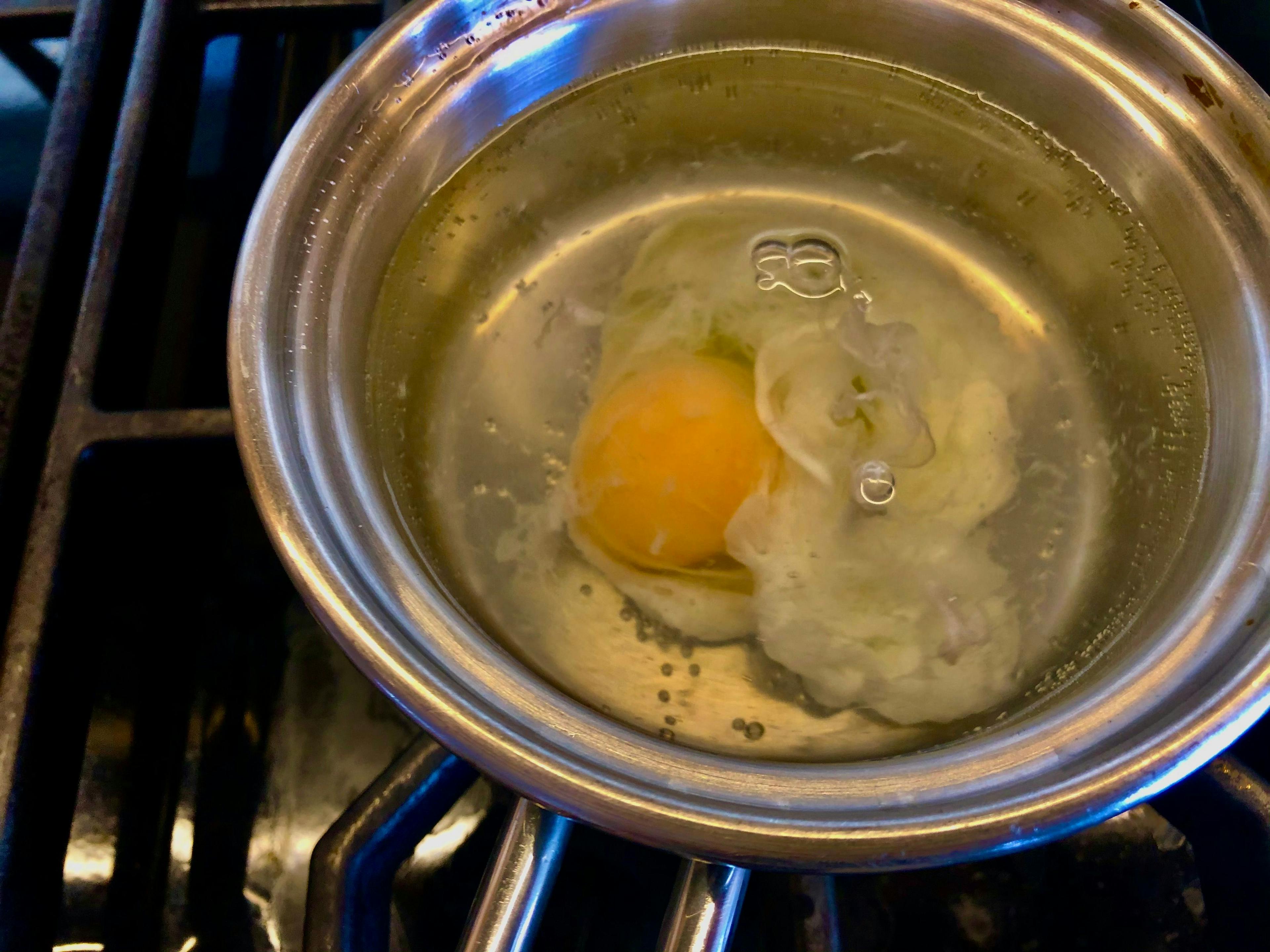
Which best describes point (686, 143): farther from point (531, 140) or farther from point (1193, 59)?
point (1193, 59)

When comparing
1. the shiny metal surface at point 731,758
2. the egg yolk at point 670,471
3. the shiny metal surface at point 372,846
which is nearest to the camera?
the shiny metal surface at point 731,758

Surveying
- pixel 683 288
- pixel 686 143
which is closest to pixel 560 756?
pixel 683 288

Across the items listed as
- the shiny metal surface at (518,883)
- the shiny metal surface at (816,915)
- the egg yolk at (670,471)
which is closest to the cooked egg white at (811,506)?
the egg yolk at (670,471)

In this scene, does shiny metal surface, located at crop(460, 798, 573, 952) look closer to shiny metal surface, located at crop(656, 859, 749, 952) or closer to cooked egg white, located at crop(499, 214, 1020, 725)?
shiny metal surface, located at crop(656, 859, 749, 952)

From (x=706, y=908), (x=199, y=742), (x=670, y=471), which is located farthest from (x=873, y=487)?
(x=199, y=742)

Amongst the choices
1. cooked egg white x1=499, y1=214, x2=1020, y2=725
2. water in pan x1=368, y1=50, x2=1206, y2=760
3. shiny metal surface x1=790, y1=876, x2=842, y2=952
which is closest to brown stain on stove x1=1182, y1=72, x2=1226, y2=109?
water in pan x1=368, y1=50, x2=1206, y2=760

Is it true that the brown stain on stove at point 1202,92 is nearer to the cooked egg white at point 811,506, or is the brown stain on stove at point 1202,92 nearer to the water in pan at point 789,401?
the water in pan at point 789,401

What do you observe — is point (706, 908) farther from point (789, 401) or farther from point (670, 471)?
point (789, 401)
